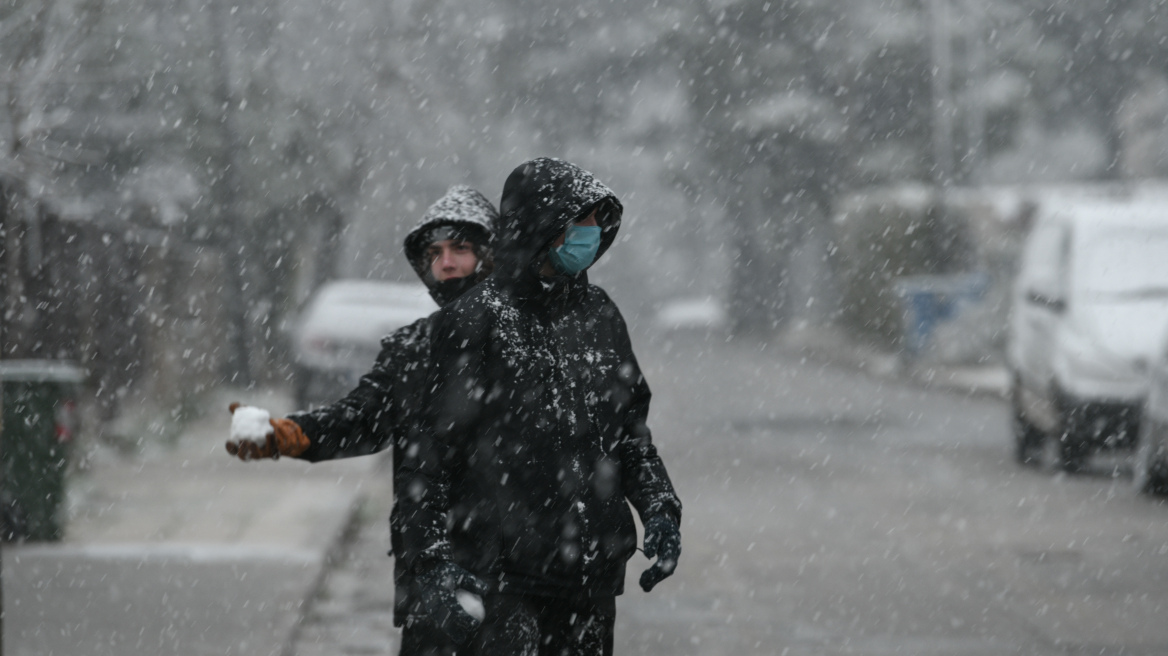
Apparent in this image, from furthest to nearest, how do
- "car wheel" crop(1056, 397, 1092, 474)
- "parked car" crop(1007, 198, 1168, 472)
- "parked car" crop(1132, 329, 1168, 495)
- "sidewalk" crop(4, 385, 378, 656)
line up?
"car wheel" crop(1056, 397, 1092, 474), "parked car" crop(1007, 198, 1168, 472), "parked car" crop(1132, 329, 1168, 495), "sidewalk" crop(4, 385, 378, 656)

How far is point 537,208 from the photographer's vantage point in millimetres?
3355

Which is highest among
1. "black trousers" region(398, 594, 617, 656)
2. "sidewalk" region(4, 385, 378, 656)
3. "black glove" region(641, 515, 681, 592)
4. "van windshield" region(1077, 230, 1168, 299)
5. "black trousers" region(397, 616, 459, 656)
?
"van windshield" region(1077, 230, 1168, 299)

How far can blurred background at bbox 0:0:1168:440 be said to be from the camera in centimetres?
1370

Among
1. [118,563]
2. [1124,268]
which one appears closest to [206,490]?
A: [118,563]

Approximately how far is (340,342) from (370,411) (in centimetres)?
1292

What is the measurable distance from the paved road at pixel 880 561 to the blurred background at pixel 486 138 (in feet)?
12.4

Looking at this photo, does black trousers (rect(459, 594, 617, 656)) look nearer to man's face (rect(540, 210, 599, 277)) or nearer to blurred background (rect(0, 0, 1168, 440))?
man's face (rect(540, 210, 599, 277))

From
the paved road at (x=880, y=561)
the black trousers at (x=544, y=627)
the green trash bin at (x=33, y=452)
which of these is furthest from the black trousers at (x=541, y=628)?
the green trash bin at (x=33, y=452)

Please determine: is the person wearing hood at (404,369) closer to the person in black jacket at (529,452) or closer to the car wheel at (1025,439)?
the person in black jacket at (529,452)

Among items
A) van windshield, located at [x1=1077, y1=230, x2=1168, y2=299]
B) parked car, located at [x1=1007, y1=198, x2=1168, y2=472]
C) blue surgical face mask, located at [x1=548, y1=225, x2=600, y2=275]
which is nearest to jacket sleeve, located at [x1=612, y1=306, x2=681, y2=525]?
blue surgical face mask, located at [x1=548, y1=225, x2=600, y2=275]

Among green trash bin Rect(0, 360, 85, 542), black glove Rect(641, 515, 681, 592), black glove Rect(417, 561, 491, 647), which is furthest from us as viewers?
green trash bin Rect(0, 360, 85, 542)

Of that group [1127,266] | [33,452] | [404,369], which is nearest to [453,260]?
[404,369]

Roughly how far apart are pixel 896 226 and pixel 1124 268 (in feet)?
58.8

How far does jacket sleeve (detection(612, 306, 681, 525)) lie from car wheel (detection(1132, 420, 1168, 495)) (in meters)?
7.14
